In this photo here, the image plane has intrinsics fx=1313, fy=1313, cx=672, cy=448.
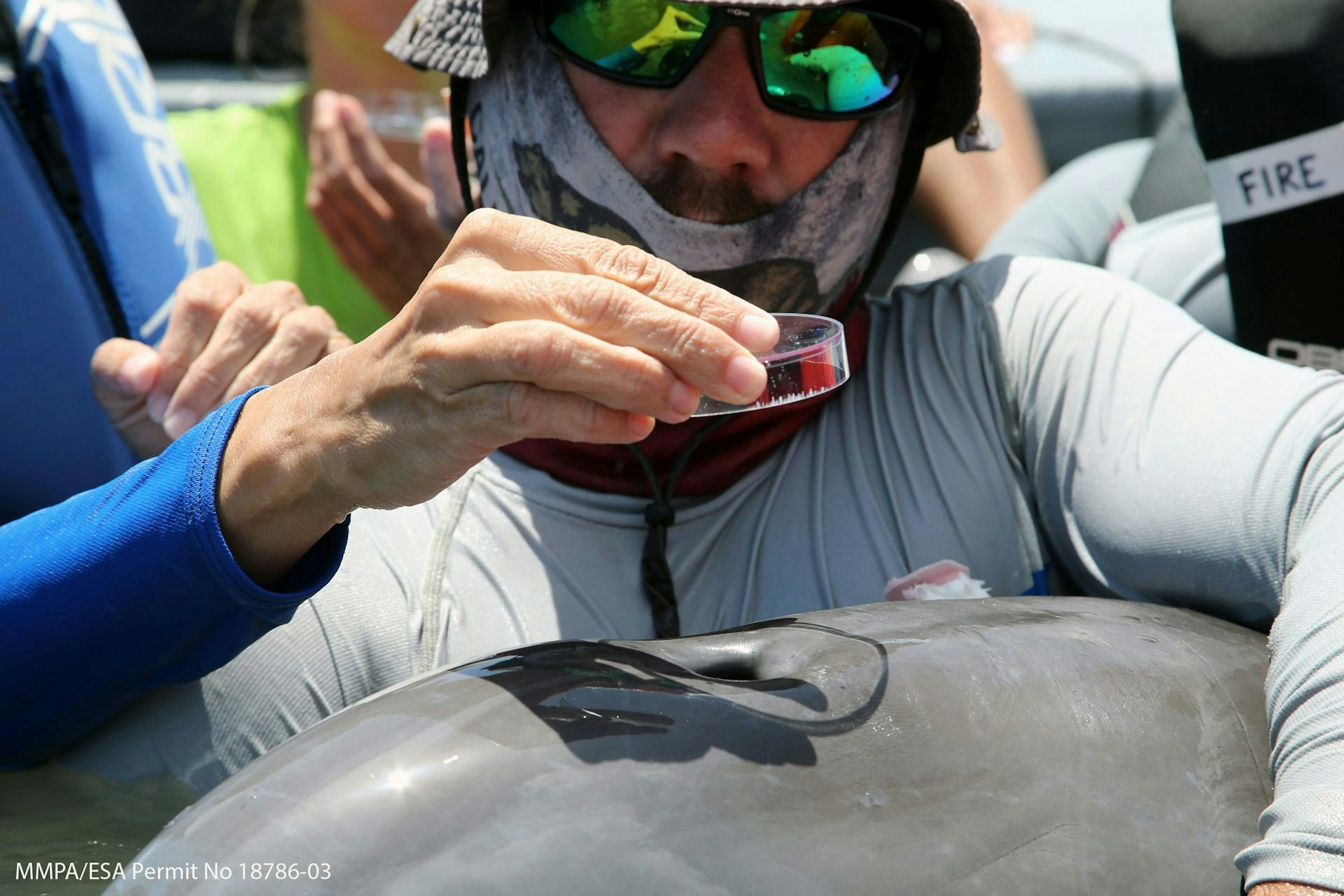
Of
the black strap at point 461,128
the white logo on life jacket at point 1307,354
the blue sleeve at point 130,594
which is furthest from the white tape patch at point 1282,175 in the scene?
the blue sleeve at point 130,594

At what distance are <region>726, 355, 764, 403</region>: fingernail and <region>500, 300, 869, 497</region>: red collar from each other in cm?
53

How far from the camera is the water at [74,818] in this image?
103 centimetres

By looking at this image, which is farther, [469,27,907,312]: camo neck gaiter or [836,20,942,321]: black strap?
[836,20,942,321]: black strap

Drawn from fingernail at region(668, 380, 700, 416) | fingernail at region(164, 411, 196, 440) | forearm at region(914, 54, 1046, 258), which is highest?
fingernail at region(668, 380, 700, 416)

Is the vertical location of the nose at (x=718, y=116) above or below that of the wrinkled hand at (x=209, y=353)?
above

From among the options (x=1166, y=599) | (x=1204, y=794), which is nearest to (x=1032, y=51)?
(x=1166, y=599)

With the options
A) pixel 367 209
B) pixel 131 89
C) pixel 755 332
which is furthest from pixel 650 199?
pixel 367 209

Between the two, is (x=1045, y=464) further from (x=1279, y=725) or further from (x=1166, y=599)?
(x=1279, y=725)

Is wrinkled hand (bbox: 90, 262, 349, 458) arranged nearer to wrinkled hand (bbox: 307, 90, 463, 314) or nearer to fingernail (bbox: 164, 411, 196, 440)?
fingernail (bbox: 164, 411, 196, 440)

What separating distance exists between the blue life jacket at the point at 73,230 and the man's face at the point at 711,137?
763 mm

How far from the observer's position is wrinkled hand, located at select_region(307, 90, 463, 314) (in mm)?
2691

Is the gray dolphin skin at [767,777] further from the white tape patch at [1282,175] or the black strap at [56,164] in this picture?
the black strap at [56,164]

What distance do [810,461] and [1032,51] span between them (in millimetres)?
3296

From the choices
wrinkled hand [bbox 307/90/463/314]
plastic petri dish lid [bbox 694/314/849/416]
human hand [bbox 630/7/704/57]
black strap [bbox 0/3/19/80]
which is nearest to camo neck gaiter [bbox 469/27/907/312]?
human hand [bbox 630/7/704/57]
